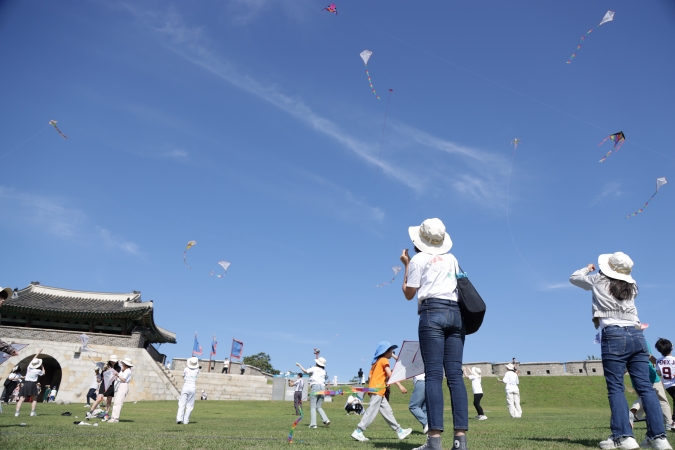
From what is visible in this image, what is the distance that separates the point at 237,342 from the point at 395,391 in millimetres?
18988

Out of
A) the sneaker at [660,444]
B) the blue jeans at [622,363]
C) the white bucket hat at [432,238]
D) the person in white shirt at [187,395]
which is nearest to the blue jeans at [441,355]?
the white bucket hat at [432,238]

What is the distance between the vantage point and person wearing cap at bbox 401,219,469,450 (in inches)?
164

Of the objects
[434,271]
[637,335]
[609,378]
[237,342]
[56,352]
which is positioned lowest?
[609,378]

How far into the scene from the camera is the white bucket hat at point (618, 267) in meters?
5.34

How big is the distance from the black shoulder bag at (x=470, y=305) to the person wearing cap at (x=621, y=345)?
5.98ft

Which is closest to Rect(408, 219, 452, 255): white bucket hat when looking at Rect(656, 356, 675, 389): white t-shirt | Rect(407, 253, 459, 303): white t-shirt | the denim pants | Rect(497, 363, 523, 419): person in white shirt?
Rect(407, 253, 459, 303): white t-shirt

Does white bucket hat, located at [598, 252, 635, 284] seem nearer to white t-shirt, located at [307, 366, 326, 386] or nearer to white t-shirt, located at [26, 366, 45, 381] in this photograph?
white t-shirt, located at [307, 366, 326, 386]

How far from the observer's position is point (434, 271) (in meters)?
4.48

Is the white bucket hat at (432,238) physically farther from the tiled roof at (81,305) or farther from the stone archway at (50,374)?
the stone archway at (50,374)

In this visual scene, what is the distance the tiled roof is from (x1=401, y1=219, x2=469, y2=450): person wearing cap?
40113mm

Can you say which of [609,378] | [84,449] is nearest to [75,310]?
[84,449]

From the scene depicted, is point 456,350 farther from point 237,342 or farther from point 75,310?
point 237,342

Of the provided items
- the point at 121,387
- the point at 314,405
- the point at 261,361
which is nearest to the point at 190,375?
the point at 121,387

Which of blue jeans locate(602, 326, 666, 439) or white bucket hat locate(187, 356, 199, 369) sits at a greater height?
white bucket hat locate(187, 356, 199, 369)
